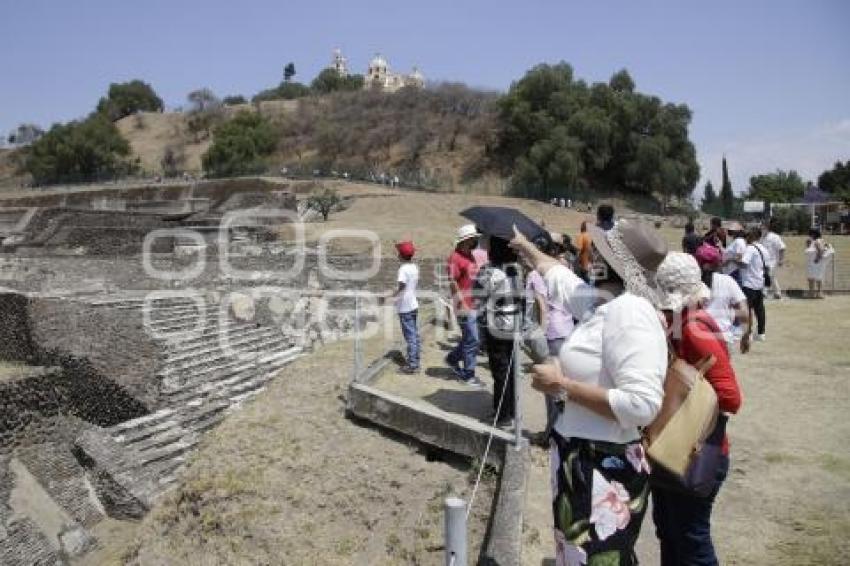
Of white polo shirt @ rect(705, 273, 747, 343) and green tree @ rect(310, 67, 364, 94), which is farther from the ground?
green tree @ rect(310, 67, 364, 94)

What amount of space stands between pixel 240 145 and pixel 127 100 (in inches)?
1590

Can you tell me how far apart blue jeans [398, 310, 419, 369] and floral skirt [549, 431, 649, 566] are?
16.6 ft

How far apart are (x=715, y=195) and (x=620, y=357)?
5342 centimetres

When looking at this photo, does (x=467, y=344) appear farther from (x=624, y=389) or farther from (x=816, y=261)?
(x=816, y=261)

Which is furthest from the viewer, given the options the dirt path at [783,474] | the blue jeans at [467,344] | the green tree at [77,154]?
the green tree at [77,154]

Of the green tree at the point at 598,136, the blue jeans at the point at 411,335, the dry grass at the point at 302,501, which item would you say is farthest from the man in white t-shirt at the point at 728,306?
the green tree at the point at 598,136

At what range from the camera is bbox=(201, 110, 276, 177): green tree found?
4872 cm

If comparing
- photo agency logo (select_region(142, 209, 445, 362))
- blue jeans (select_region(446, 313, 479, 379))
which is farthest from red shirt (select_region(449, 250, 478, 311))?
photo agency logo (select_region(142, 209, 445, 362))

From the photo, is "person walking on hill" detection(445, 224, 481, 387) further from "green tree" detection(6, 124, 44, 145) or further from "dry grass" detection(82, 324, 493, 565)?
"green tree" detection(6, 124, 44, 145)

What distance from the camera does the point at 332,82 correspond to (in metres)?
80.7

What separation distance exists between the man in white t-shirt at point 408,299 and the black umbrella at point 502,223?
5.18 feet

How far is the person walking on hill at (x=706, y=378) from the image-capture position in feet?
9.64

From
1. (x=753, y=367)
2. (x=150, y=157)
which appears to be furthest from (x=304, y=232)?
(x=150, y=157)

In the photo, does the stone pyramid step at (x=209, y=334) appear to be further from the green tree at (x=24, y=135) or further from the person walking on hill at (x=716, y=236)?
the green tree at (x=24, y=135)
